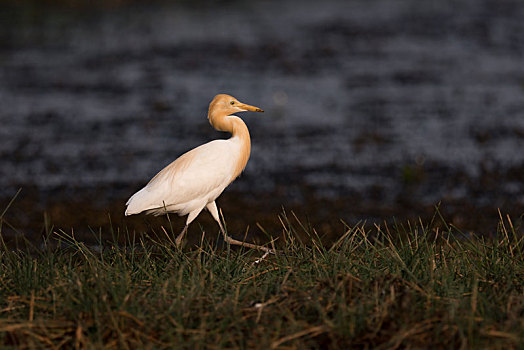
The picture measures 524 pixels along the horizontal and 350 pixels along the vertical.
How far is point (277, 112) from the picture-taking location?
12.7 m

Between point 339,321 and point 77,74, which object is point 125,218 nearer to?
point 339,321

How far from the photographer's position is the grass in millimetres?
3463

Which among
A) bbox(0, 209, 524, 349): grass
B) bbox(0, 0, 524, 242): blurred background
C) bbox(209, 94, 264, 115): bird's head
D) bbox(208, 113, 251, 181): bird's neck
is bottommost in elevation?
bbox(0, 0, 524, 242): blurred background

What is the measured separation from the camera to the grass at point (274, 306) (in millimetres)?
3463

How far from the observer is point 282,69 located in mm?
16562

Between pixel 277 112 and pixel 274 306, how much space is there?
903 centimetres

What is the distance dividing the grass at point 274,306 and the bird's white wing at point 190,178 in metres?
1.30

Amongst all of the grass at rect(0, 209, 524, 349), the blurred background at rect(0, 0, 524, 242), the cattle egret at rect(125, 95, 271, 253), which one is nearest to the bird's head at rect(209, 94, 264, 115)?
the cattle egret at rect(125, 95, 271, 253)

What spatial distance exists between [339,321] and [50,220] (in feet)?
17.5

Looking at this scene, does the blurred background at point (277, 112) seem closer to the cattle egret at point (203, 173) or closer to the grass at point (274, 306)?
the grass at point (274, 306)

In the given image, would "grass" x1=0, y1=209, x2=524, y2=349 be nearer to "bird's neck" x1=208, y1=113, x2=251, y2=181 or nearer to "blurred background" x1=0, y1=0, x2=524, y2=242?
"blurred background" x1=0, y1=0, x2=524, y2=242

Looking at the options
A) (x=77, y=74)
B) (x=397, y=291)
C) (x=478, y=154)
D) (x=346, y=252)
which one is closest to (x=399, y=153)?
(x=478, y=154)

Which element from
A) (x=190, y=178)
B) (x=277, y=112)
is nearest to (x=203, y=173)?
(x=190, y=178)

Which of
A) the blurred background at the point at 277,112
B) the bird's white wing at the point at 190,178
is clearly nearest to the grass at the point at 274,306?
the blurred background at the point at 277,112
